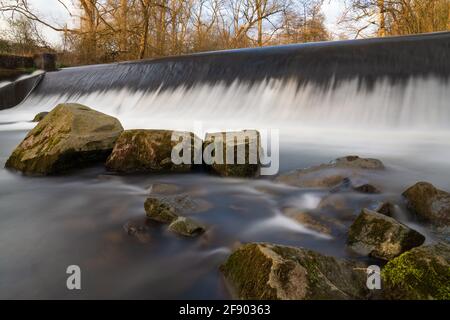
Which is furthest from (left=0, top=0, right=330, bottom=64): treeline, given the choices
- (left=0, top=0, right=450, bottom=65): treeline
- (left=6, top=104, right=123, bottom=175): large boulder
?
(left=6, top=104, right=123, bottom=175): large boulder

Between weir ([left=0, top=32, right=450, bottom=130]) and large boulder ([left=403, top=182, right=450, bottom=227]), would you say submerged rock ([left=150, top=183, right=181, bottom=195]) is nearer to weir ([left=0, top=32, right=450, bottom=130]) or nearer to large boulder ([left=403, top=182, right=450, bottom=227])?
large boulder ([left=403, top=182, right=450, bottom=227])

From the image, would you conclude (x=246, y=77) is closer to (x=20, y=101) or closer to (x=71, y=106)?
(x=71, y=106)

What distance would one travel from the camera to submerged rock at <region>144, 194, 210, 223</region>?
1.91m

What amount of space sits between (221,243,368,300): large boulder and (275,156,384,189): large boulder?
105cm

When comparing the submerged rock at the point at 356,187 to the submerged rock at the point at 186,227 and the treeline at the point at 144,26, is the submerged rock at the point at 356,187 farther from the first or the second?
the treeline at the point at 144,26

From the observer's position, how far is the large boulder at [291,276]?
115cm

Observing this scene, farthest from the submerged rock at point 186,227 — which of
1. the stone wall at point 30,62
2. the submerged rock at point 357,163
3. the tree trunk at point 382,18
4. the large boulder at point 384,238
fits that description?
the tree trunk at point 382,18

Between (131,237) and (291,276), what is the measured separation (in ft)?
3.01

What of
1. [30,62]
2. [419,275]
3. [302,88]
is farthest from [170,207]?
[30,62]

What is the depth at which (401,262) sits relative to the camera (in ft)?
4.18

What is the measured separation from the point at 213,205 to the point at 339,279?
43.3 inches

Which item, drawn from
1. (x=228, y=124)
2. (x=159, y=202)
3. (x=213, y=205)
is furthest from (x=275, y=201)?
(x=228, y=124)

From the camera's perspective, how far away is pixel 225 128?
5094mm

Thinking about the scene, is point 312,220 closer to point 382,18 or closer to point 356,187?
point 356,187
